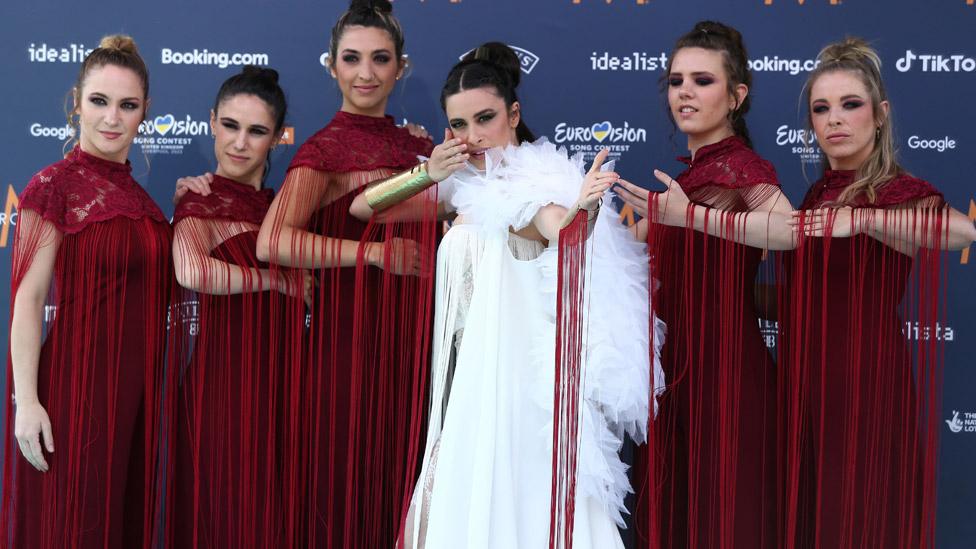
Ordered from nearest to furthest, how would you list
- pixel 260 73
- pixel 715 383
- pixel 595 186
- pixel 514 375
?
pixel 595 186 < pixel 514 375 < pixel 715 383 < pixel 260 73

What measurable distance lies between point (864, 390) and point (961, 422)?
49.4 inches

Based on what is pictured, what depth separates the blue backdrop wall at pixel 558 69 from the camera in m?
3.67

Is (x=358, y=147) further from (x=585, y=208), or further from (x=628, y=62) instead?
(x=628, y=62)

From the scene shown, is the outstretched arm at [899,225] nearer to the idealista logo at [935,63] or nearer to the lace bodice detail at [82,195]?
the idealista logo at [935,63]

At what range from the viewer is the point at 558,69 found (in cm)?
373

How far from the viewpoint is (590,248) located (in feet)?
8.17

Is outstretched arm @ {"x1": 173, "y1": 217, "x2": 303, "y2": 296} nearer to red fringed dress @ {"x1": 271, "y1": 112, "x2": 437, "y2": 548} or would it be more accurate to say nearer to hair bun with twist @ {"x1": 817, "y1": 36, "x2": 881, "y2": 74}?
red fringed dress @ {"x1": 271, "y1": 112, "x2": 437, "y2": 548}

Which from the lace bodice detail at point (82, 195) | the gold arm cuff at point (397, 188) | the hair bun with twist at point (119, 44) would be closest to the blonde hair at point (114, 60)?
the hair bun with twist at point (119, 44)

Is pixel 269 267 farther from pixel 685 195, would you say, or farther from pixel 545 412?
pixel 685 195

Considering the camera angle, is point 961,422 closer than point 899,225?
No

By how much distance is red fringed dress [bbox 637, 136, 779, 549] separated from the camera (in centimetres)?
270

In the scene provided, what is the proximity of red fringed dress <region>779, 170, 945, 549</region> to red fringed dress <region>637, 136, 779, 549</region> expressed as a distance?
0.29ft

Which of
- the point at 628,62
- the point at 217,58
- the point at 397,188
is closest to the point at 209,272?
the point at 397,188

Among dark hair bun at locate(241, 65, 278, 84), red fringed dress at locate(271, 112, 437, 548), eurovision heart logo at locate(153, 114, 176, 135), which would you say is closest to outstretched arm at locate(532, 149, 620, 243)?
red fringed dress at locate(271, 112, 437, 548)
